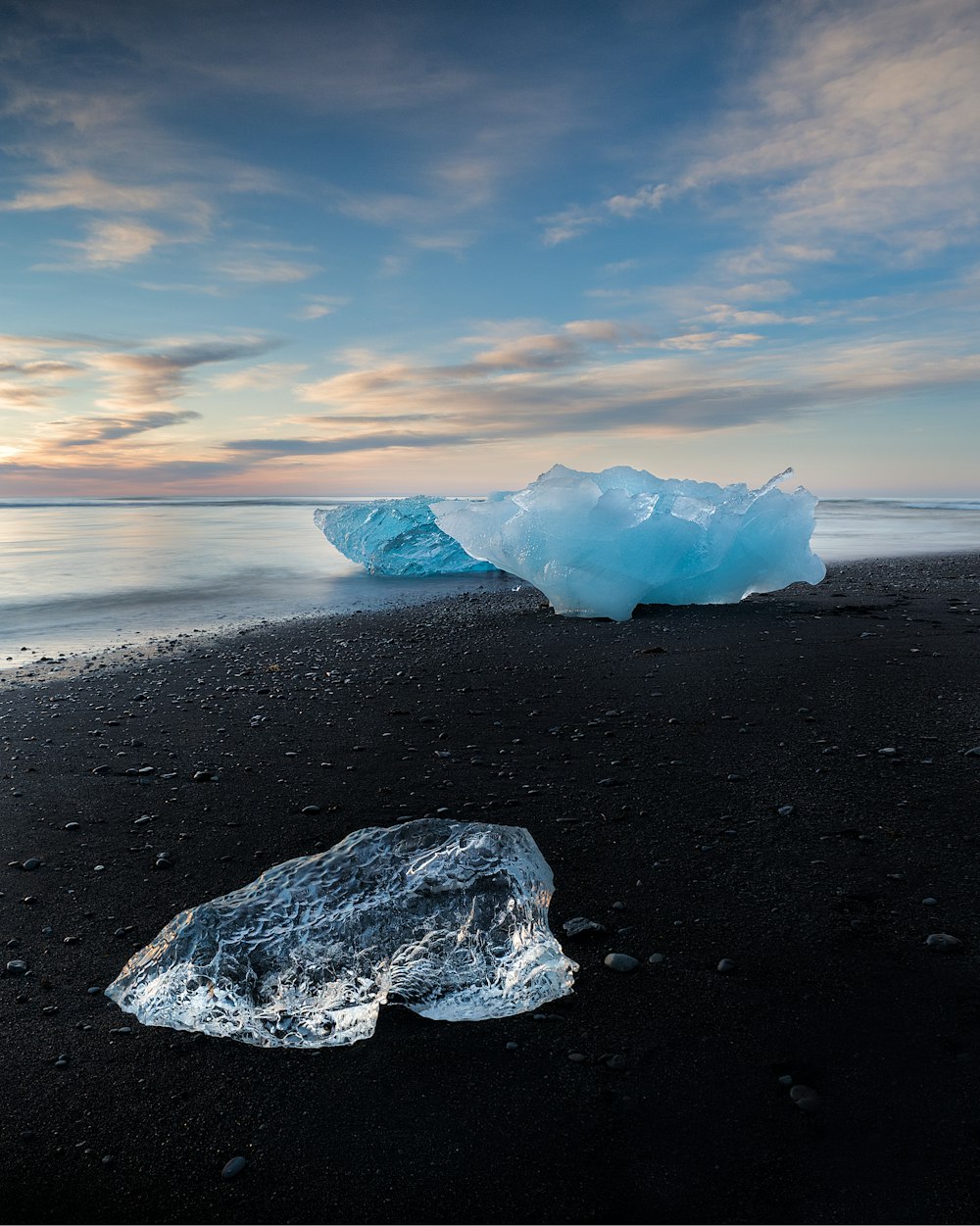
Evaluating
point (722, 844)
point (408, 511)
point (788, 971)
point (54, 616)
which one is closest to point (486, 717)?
point (722, 844)

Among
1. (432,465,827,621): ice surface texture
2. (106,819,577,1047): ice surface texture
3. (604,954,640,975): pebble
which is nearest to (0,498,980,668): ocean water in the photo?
(432,465,827,621): ice surface texture

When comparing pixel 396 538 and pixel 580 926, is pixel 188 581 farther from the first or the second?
pixel 580 926

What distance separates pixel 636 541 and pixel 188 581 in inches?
384

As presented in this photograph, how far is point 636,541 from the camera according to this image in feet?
30.0

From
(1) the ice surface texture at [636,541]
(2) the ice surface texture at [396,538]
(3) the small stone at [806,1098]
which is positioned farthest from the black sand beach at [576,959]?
(2) the ice surface texture at [396,538]

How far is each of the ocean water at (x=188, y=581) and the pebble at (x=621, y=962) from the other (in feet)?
25.6

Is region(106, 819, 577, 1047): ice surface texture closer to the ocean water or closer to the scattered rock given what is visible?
the scattered rock

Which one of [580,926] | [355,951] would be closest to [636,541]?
[580,926]

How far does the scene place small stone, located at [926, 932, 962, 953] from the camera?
2617mm

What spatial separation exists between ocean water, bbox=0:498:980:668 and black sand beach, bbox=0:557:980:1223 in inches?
192

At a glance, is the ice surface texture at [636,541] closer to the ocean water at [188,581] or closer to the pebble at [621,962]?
the ocean water at [188,581]

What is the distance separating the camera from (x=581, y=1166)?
1928 millimetres

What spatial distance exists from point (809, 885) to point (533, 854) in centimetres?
106

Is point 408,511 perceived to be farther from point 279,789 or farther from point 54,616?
point 279,789
